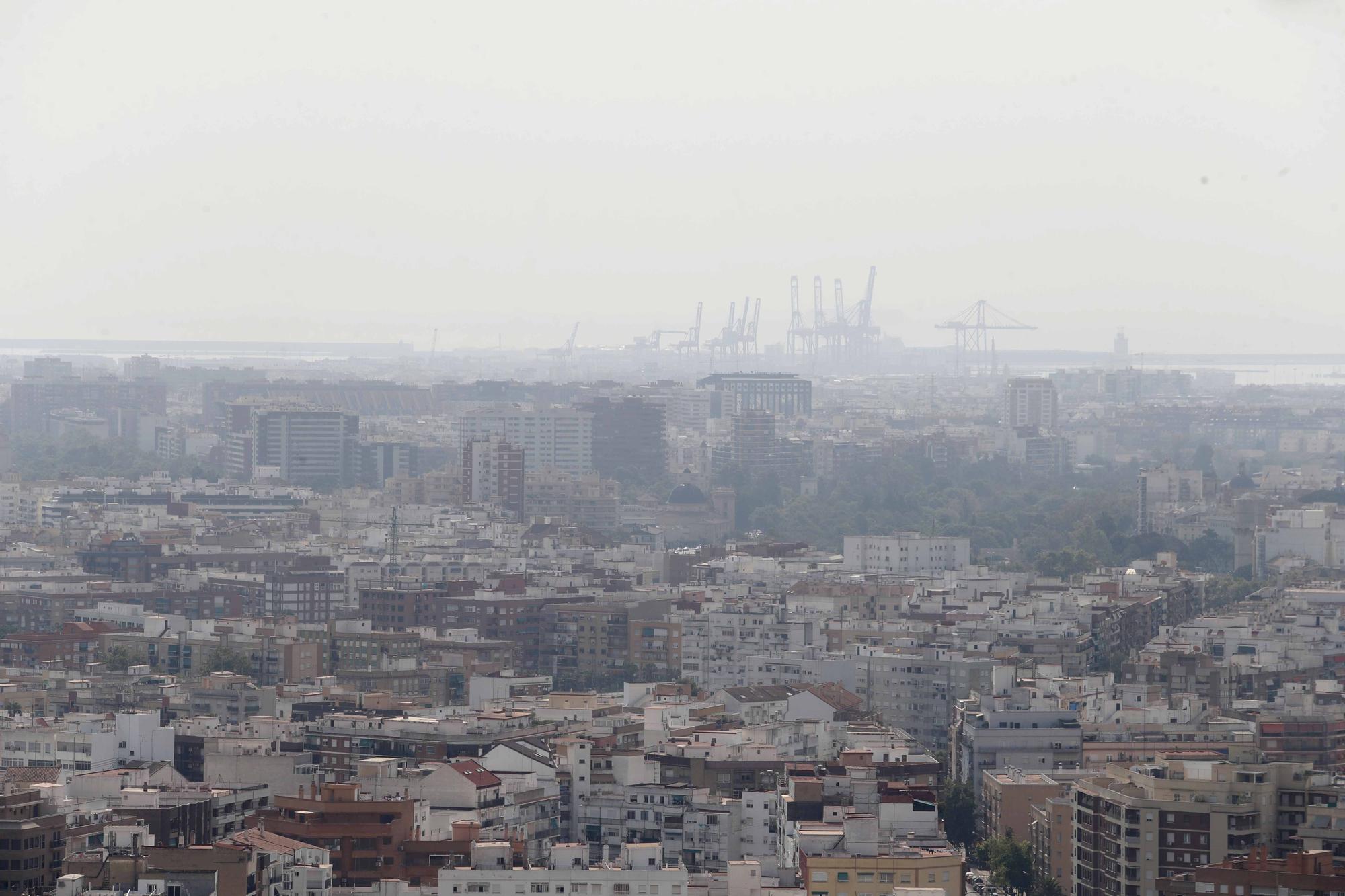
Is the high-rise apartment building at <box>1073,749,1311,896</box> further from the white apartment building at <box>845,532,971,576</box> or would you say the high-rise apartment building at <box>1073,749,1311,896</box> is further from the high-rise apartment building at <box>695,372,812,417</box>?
the high-rise apartment building at <box>695,372,812,417</box>

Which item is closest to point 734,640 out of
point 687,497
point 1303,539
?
point 1303,539

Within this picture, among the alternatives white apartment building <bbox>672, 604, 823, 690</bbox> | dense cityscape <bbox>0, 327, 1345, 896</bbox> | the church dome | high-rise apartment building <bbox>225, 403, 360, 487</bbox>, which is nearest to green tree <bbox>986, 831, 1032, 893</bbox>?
dense cityscape <bbox>0, 327, 1345, 896</bbox>

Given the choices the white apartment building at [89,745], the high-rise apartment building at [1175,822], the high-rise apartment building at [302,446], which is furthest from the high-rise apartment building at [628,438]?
the high-rise apartment building at [1175,822]

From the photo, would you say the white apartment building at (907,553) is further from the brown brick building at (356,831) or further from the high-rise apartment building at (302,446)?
the brown brick building at (356,831)

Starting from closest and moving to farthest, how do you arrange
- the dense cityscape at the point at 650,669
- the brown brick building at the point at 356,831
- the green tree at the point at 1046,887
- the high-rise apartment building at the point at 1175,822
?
the brown brick building at the point at 356,831
the dense cityscape at the point at 650,669
the high-rise apartment building at the point at 1175,822
the green tree at the point at 1046,887

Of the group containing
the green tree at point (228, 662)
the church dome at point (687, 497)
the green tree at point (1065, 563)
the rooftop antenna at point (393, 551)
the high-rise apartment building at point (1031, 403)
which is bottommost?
the green tree at point (228, 662)

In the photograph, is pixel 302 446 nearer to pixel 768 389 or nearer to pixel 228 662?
pixel 768 389
